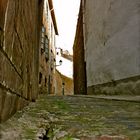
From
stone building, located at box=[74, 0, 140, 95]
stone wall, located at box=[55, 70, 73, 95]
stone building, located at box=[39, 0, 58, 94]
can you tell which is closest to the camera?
stone building, located at box=[74, 0, 140, 95]

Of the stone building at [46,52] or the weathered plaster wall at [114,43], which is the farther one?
the stone building at [46,52]

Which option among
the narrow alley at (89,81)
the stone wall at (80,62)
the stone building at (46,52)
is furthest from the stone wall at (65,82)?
the narrow alley at (89,81)

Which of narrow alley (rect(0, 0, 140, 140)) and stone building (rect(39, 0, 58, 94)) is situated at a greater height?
stone building (rect(39, 0, 58, 94))

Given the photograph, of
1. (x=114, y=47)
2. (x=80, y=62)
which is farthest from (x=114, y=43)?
(x=80, y=62)

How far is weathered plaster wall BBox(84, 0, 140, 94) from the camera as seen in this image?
16.5ft

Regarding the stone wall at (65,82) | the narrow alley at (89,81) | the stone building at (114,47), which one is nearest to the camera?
the narrow alley at (89,81)

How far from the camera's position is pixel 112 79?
6.07 m

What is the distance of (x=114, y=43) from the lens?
19.5ft

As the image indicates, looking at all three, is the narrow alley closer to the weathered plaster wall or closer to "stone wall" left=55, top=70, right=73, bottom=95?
the weathered plaster wall

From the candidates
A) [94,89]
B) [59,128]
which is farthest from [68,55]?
[59,128]

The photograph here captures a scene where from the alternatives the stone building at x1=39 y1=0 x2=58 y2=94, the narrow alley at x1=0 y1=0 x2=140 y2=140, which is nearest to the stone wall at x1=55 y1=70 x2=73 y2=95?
the stone building at x1=39 y1=0 x2=58 y2=94

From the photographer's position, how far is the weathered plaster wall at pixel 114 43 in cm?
503

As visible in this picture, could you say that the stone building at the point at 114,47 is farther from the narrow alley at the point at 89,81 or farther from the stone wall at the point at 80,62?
the stone wall at the point at 80,62

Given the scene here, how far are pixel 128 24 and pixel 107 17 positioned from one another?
1327 mm
